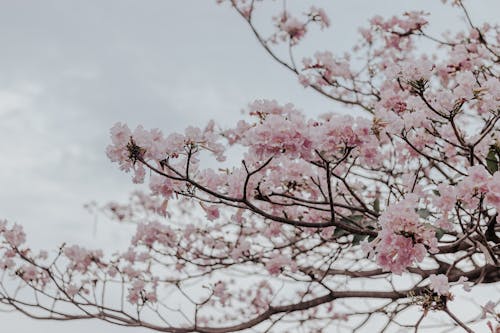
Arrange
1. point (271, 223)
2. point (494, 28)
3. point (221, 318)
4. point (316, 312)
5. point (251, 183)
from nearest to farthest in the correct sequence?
1. point (251, 183)
2. point (271, 223)
3. point (494, 28)
4. point (316, 312)
5. point (221, 318)

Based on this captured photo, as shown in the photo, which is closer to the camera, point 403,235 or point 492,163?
point 403,235

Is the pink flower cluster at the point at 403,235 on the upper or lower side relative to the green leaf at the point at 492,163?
lower

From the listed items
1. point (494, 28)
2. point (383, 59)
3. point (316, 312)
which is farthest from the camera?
point (316, 312)

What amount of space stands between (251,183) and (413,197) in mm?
695

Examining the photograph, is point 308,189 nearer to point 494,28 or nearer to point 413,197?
point 413,197

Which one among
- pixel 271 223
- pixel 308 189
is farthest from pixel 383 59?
pixel 308 189

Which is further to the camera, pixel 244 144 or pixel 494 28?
pixel 494 28

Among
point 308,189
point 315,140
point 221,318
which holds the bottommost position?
point 315,140

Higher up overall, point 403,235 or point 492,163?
point 492,163

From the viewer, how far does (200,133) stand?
2.08 m

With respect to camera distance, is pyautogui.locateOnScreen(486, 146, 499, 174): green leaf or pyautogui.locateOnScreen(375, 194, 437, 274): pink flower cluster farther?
pyautogui.locateOnScreen(486, 146, 499, 174): green leaf

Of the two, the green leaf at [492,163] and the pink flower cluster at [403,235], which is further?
the green leaf at [492,163]

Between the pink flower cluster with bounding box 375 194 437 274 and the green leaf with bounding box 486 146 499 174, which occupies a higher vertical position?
the green leaf with bounding box 486 146 499 174

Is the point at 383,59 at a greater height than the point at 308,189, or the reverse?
the point at 383,59
